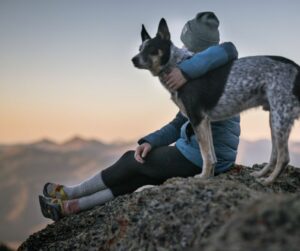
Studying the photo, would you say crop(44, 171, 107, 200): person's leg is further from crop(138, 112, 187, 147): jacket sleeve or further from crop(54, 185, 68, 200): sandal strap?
crop(138, 112, 187, 147): jacket sleeve

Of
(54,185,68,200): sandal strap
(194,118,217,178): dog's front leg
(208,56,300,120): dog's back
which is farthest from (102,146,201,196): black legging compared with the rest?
(208,56,300,120): dog's back

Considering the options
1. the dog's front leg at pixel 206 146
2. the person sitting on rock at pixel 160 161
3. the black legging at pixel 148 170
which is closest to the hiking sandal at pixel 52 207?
the person sitting on rock at pixel 160 161

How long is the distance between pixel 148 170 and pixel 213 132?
3.41 ft

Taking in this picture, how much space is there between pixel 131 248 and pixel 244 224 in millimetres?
2212

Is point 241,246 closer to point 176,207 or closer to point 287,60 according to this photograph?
point 176,207

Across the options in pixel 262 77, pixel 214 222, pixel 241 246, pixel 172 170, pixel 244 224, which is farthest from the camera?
pixel 172 170

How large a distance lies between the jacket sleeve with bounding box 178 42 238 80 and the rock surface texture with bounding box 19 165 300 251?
4.46 ft

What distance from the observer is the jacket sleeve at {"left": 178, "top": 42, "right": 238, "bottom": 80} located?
19.5ft

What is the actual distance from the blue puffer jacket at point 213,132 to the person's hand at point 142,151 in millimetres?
76

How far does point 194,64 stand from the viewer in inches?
234

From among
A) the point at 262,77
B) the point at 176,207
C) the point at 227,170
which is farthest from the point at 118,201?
the point at 262,77

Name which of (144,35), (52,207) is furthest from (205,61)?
(52,207)

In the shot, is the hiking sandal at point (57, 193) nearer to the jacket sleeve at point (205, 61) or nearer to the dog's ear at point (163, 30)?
the jacket sleeve at point (205, 61)

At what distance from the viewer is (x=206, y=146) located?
6.00 m
